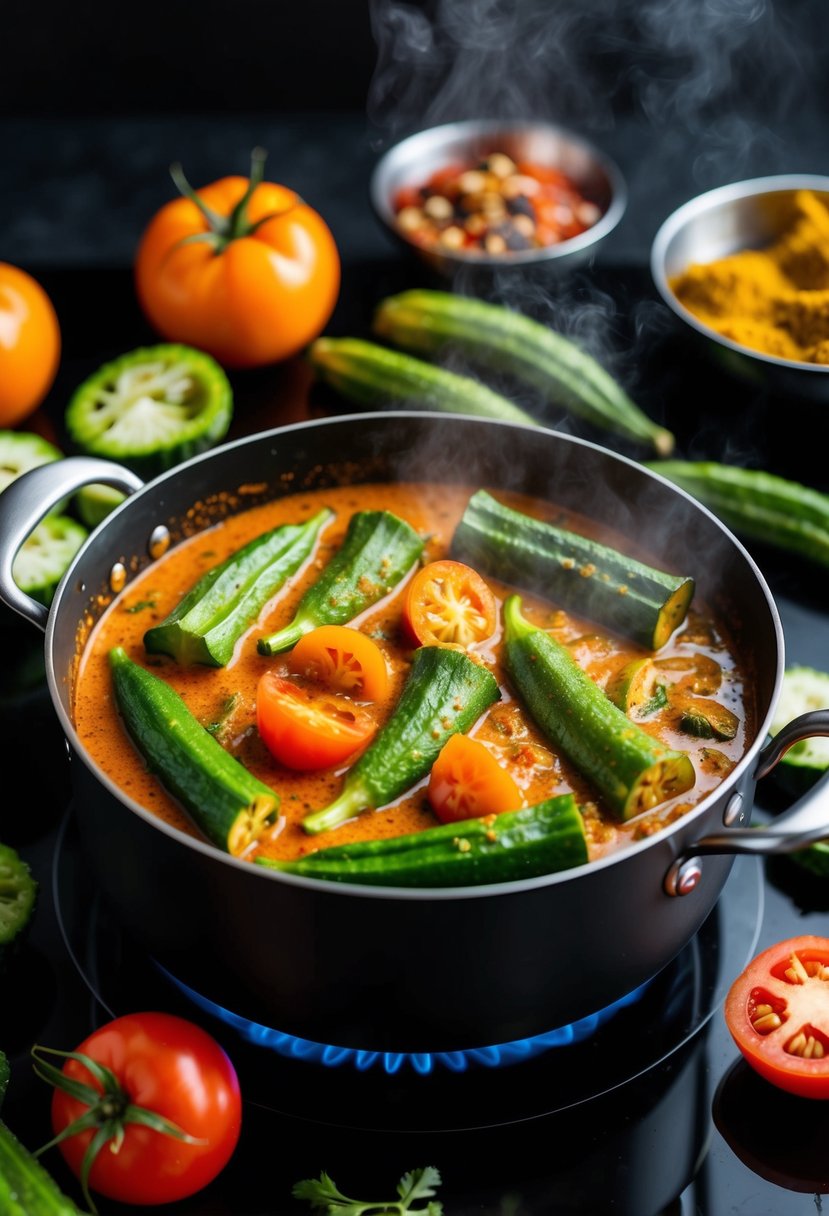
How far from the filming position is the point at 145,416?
3074mm

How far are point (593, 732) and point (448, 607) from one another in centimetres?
39

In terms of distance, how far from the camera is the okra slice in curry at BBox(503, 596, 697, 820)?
6.61ft

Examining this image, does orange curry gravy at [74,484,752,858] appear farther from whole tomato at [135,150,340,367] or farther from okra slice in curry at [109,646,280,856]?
whole tomato at [135,150,340,367]

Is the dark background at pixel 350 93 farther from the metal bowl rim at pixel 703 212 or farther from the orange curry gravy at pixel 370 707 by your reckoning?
the orange curry gravy at pixel 370 707

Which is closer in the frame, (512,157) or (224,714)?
(224,714)

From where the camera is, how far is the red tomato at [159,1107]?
1.76m

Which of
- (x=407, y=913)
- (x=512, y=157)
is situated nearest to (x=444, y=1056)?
(x=407, y=913)

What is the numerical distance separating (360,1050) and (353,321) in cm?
215

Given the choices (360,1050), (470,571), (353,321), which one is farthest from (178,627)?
(353,321)

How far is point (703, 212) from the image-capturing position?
3.53m

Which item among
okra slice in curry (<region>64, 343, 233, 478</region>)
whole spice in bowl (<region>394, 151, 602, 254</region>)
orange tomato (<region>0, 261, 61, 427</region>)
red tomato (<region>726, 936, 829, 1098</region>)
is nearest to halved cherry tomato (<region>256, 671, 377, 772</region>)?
red tomato (<region>726, 936, 829, 1098</region>)

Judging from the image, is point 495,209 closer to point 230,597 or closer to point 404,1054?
point 230,597

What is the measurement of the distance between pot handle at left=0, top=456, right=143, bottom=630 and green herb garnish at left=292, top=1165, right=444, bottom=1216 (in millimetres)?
905

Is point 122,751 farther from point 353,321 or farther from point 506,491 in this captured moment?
point 353,321
